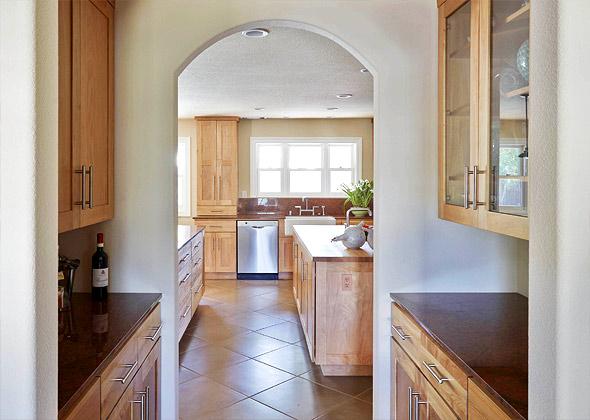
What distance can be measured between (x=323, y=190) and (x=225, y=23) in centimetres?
624

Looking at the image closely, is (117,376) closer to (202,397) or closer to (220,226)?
(202,397)

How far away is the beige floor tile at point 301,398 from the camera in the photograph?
10.8 ft

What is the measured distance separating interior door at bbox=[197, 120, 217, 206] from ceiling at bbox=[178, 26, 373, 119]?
0.33 meters

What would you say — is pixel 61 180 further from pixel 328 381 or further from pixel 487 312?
pixel 328 381

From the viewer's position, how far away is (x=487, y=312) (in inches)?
87.0

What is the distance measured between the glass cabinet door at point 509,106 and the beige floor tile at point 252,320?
368cm

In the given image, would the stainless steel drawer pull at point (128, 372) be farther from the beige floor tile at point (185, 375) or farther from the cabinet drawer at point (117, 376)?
the beige floor tile at point (185, 375)

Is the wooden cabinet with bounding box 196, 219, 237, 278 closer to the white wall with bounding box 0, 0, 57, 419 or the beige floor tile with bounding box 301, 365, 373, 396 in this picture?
the beige floor tile with bounding box 301, 365, 373, 396

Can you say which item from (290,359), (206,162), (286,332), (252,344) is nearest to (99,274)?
(290,359)

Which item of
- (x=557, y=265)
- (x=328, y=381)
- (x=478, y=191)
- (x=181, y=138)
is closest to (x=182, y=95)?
(x=181, y=138)

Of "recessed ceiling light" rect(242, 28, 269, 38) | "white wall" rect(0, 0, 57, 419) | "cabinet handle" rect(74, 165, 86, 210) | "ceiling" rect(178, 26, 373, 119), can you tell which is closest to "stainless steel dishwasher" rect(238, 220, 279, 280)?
"ceiling" rect(178, 26, 373, 119)

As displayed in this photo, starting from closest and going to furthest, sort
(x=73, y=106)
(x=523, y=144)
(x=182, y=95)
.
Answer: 1. (x=523, y=144)
2. (x=73, y=106)
3. (x=182, y=95)

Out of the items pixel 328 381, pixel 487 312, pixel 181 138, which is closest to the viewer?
pixel 487 312

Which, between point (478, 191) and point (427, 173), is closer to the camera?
point (478, 191)
